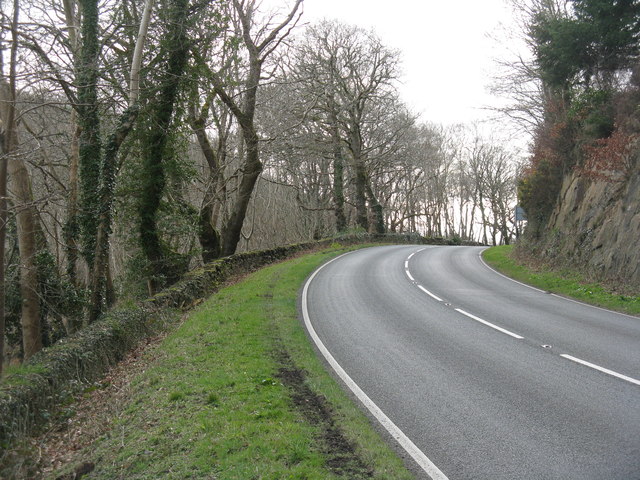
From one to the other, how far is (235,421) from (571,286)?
14178 mm

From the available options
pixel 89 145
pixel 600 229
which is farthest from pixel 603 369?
pixel 89 145

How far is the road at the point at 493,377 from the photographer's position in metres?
5.16

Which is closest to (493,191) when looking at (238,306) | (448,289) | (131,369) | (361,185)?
(361,185)

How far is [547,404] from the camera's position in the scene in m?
6.51

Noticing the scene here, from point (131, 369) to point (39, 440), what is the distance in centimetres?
296

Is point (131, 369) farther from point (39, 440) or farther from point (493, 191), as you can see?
point (493, 191)

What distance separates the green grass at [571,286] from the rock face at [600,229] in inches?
21.6

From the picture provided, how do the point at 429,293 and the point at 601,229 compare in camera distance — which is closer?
the point at 429,293

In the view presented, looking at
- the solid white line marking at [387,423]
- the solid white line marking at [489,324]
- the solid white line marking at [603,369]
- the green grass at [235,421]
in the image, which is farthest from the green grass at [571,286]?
the green grass at [235,421]

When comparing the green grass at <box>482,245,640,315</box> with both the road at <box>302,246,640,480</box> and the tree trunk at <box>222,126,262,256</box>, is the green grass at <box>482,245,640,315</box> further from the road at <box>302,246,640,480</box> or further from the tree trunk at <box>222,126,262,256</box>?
the tree trunk at <box>222,126,262,256</box>

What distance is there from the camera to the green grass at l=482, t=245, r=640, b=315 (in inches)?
541

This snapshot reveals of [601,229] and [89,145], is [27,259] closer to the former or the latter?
[89,145]

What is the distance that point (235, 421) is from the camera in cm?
619

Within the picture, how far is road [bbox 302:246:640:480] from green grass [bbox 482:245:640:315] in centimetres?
76
